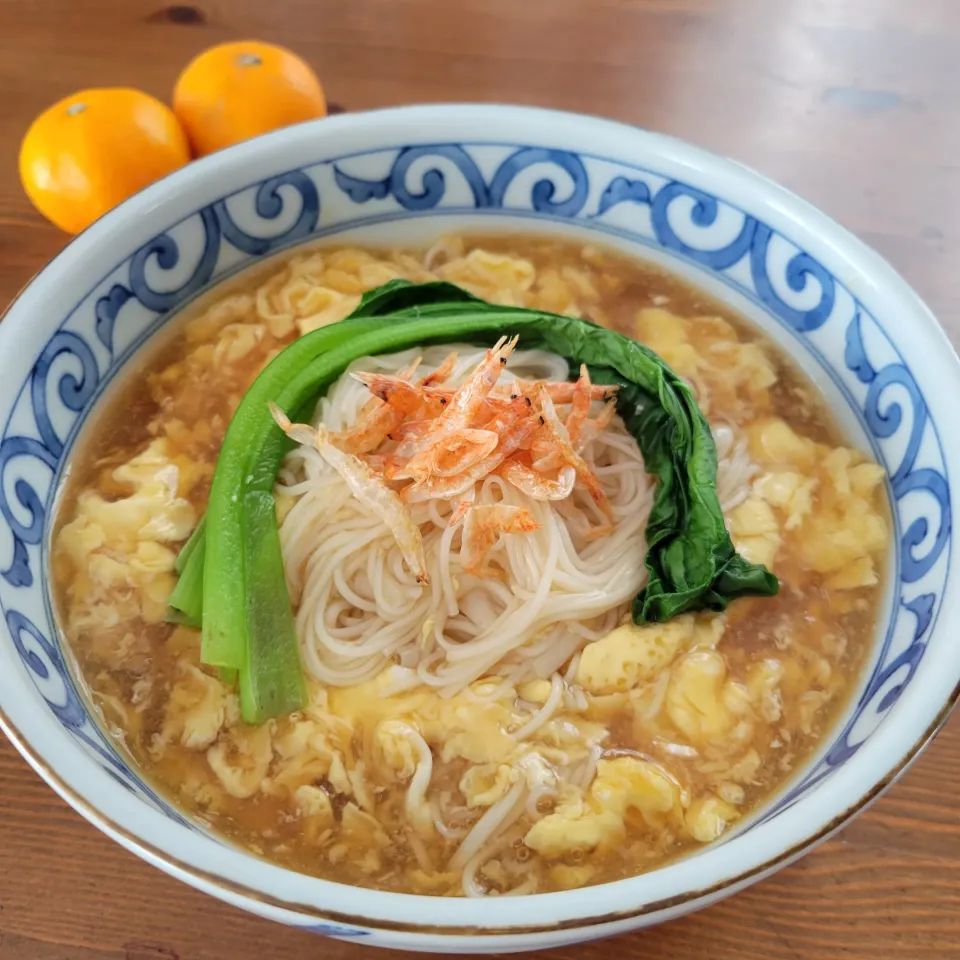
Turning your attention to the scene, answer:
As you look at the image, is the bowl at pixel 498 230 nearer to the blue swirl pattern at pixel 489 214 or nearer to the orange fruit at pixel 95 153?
the blue swirl pattern at pixel 489 214

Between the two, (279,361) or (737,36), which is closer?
(279,361)

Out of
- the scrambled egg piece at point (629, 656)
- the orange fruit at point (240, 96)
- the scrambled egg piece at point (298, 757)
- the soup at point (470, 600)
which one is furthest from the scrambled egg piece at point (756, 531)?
the orange fruit at point (240, 96)

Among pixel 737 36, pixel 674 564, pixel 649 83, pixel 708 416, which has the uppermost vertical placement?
pixel 737 36

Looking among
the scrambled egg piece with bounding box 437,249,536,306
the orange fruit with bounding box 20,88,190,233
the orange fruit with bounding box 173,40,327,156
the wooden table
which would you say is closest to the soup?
the scrambled egg piece with bounding box 437,249,536,306

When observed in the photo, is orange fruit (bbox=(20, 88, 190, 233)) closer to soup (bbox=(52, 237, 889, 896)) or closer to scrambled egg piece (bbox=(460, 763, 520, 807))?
soup (bbox=(52, 237, 889, 896))

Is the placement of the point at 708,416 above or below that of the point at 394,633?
above

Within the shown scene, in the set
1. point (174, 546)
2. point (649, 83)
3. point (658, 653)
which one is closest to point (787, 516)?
point (658, 653)

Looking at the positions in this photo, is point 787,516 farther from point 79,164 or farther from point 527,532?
point 79,164
